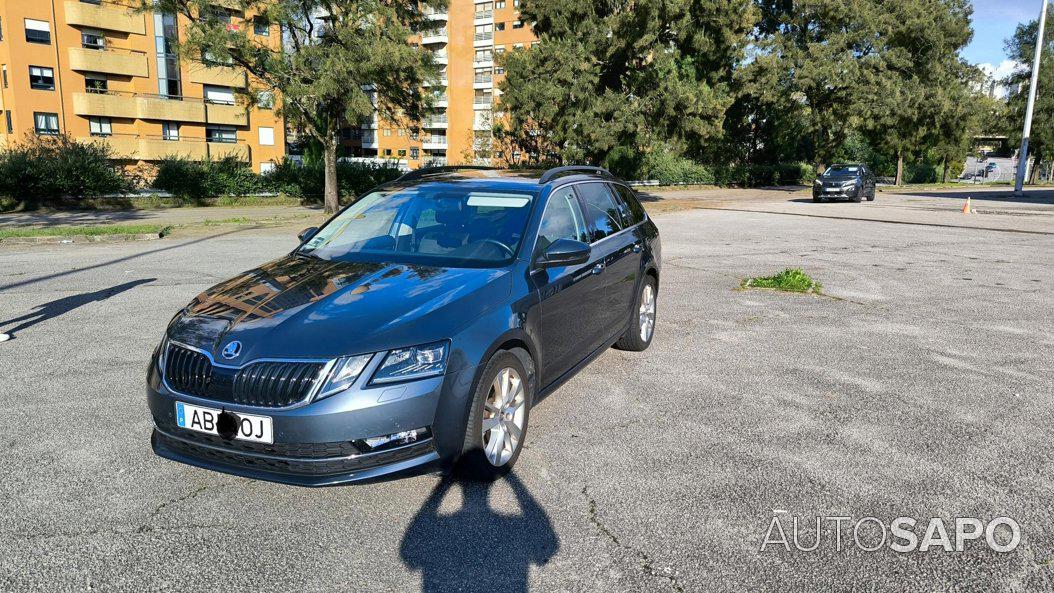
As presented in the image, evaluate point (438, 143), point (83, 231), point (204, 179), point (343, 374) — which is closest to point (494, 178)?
point (343, 374)

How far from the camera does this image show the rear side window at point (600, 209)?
5.29 meters

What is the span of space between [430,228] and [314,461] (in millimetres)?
1923

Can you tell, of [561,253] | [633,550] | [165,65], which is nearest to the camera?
[633,550]

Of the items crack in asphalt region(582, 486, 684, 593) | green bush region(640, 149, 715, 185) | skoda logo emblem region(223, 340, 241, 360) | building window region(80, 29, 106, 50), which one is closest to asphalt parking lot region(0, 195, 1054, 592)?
crack in asphalt region(582, 486, 684, 593)

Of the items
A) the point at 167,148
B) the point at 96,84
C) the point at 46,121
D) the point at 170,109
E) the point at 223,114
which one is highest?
the point at 96,84

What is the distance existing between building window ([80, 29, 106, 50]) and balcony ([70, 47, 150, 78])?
1.09m

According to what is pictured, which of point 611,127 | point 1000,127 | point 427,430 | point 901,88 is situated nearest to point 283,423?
point 427,430

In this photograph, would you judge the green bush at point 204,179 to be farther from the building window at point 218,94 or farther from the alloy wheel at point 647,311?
the building window at point 218,94

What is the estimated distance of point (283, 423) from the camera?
122 inches

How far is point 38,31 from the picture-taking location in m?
48.9

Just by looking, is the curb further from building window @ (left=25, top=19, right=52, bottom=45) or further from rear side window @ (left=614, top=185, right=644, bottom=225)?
building window @ (left=25, top=19, right=52, bottom=45)

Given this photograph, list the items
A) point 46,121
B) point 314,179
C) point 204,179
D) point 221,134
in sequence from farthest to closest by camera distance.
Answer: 1. point 221,134
2. point 46,121
3. point 314,179
4. point 204,179

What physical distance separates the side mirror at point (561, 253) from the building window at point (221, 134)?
188ft

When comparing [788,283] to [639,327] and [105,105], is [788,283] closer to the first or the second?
[639,327]
